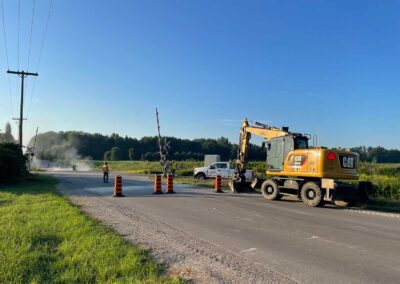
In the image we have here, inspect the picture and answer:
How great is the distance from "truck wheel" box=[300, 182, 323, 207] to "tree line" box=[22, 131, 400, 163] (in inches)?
3139

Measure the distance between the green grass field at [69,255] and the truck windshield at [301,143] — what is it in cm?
1061

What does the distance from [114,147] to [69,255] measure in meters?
127

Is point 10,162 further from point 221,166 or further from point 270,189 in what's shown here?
point 221,166

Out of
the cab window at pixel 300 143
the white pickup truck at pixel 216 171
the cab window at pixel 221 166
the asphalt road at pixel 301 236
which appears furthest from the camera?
the cab window at pixel 221 166

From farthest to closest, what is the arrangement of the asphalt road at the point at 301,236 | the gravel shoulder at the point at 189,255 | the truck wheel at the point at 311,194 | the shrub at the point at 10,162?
the shrub at the point at 10,162, the truck wheel at the point at 311,194, the asphalt road at the point at 301,236, the gravel shoulder at the point at 189,255

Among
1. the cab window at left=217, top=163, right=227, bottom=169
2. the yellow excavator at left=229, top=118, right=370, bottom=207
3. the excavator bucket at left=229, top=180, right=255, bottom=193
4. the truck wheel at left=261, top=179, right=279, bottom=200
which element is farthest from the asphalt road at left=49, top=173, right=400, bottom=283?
the cab window at left=217, top=163, right=227, bottom=169

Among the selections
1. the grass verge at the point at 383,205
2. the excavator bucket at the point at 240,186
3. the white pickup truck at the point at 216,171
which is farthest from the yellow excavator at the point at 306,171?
the white pickup truck at the point at 216,171

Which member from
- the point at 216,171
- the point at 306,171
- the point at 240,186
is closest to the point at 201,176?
the point at 216,171

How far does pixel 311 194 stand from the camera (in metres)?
16.6

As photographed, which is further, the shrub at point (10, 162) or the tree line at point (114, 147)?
the tree line at point (114, 147)

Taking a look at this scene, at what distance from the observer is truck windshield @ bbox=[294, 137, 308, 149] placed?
18250 millimetres

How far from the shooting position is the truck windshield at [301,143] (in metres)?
18.2

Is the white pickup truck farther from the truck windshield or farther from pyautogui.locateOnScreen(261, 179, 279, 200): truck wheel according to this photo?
the truck windshield

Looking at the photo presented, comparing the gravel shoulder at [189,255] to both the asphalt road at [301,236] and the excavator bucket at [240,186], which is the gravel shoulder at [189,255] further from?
the excavator bucket at [240,186]
